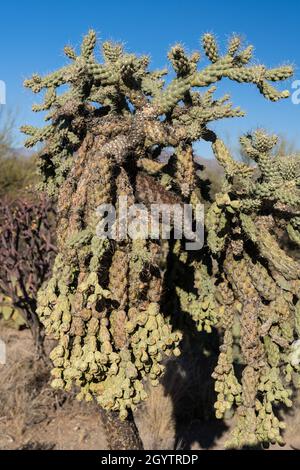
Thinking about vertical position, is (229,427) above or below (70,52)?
below

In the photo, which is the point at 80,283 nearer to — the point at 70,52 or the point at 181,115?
the point at 181,115

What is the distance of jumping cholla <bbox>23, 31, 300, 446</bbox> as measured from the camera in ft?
6.63

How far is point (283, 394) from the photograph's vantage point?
7.57ft

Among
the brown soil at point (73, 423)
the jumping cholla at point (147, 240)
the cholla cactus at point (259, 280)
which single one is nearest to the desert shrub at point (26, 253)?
the brown soil at point (73, 423)

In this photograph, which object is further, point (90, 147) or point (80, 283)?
point (90, 147)

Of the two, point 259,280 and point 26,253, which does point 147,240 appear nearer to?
point 259,280

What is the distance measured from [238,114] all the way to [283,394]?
1382mm

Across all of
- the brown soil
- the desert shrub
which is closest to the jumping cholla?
the brown soil

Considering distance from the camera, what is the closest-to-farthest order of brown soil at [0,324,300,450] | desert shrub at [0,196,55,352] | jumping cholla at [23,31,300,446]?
jumping cholla at [23,31,300,446] < brown soil at [0,324,300,450] < desert shrub at [0,196,55,352]

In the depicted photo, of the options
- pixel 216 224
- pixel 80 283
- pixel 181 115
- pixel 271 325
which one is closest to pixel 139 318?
pixel 80 283

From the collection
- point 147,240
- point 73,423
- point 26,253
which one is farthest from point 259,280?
point 26,253

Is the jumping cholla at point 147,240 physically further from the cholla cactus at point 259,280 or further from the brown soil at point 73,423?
the brown soil at point 73,423

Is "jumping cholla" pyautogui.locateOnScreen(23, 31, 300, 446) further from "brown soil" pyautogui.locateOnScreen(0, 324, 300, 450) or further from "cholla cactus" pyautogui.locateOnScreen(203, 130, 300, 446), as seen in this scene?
"brown soil" pyautogui.locateOnScreen(0, 324, 300, 450)

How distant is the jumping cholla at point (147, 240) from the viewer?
2.02 metres
